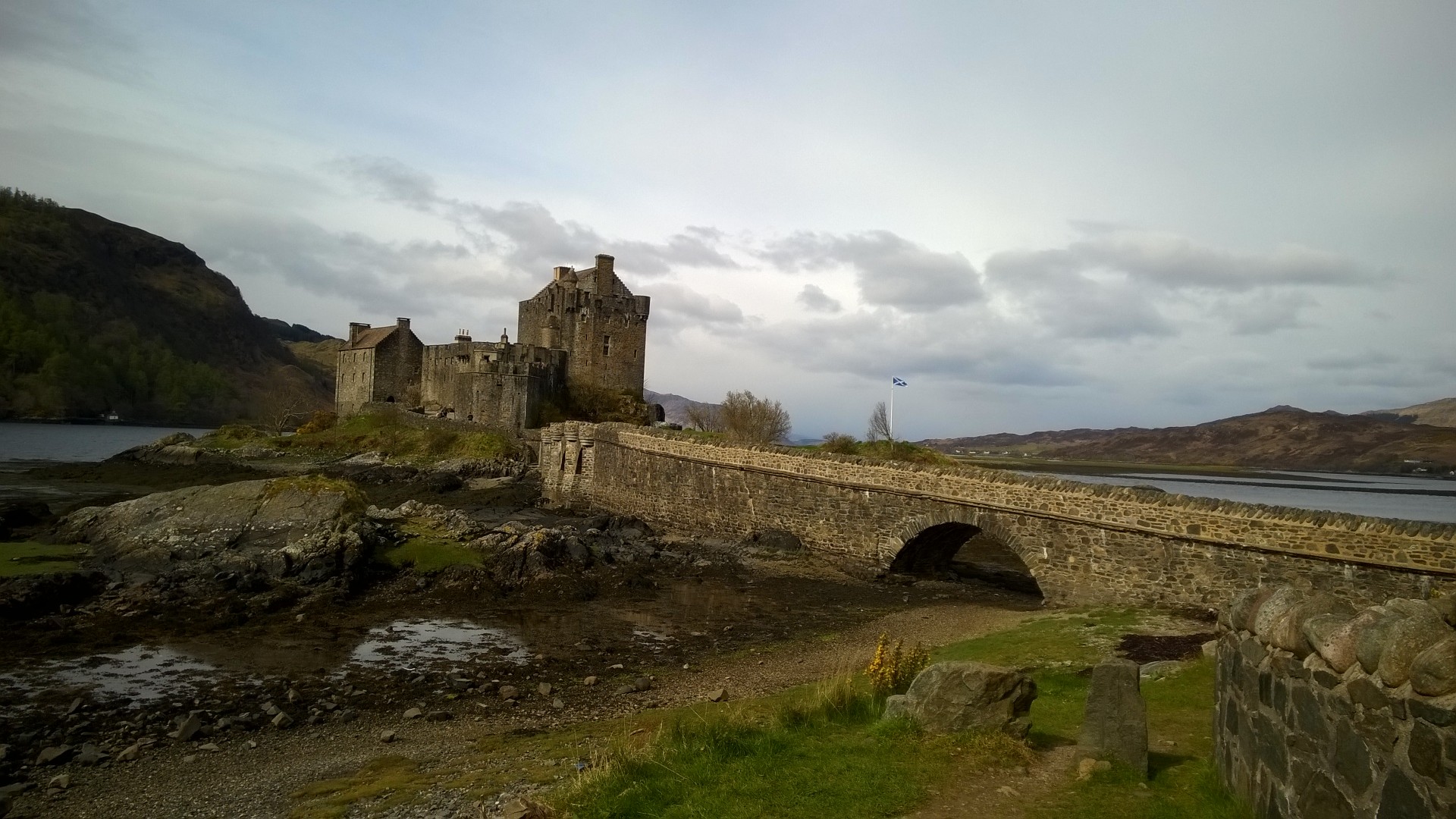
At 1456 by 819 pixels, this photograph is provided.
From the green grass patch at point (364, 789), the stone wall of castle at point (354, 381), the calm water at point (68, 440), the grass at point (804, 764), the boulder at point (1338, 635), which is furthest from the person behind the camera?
the calm water at point (68, 440)

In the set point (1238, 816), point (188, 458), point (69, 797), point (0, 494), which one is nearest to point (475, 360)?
point (188, 458)

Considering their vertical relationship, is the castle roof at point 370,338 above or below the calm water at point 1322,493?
above

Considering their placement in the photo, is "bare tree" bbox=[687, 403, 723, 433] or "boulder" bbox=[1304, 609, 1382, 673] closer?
"boulder" bbox=[1304, 609, 1382, 673]

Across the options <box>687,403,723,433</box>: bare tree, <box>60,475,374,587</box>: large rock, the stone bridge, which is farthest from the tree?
<box>60,475,374,587</box>: large rock

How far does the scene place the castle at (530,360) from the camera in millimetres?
56688

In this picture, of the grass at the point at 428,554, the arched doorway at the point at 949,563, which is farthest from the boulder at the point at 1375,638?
the grass at the point at 428,554

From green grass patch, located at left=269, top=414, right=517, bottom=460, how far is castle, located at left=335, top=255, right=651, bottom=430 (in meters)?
1.76

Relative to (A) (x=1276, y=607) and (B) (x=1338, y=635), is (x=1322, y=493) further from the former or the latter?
(B) (x=1338, y=635)

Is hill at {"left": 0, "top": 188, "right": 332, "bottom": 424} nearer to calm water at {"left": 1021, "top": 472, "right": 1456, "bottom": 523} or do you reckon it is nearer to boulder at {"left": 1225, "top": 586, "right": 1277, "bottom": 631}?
calm water at {"left": 1021, "top": 472, "right": 1456, "bottom": 523}

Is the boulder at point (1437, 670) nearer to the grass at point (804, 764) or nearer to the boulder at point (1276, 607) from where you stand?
the boulder at point (1276, 607)

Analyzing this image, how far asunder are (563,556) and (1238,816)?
21.9m

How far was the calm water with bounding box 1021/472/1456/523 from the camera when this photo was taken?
47.8 m

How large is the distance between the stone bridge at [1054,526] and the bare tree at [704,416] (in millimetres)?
22674

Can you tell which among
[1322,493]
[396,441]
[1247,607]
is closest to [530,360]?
[396,441]
